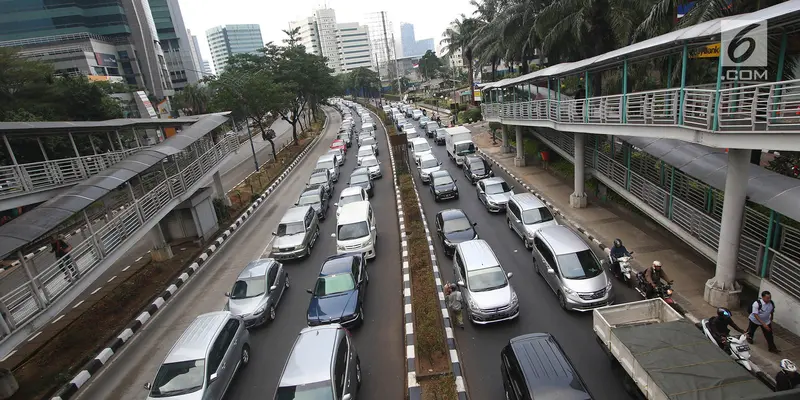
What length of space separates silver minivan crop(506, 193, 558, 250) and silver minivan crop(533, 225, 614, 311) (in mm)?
1839

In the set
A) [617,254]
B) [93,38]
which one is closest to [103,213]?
[617,254]

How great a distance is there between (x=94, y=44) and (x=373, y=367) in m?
77.8

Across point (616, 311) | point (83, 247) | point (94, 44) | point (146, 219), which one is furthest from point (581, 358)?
point (94, 44)

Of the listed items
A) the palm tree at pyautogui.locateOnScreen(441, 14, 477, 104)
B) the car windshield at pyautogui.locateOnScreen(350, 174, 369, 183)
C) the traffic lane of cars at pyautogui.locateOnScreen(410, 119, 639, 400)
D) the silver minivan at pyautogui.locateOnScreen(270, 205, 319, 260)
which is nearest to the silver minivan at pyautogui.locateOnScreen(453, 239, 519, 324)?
the traffic lane of cars at pyautogui.locateOnScreen(410, 119, 639, 400)

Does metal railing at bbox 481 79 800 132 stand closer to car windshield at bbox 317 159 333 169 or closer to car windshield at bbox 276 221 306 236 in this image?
car windshield at bbox 276 221 306 236

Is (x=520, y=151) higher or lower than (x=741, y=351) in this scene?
higher

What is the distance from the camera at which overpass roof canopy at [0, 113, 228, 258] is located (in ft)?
29.2

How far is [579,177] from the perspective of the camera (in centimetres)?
1731

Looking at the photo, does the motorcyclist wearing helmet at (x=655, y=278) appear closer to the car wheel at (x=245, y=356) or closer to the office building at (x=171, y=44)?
the car wheel at (x=245, y=356)

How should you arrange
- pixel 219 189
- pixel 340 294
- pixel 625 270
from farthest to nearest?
pixel 219 189 < pixel 625 270 < pixel 340 294

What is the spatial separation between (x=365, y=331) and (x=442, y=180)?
1155 cm

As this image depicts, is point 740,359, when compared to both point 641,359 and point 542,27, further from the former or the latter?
point 542,27

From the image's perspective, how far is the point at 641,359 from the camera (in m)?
6.84

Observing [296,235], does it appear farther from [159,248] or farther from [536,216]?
[536,216]
